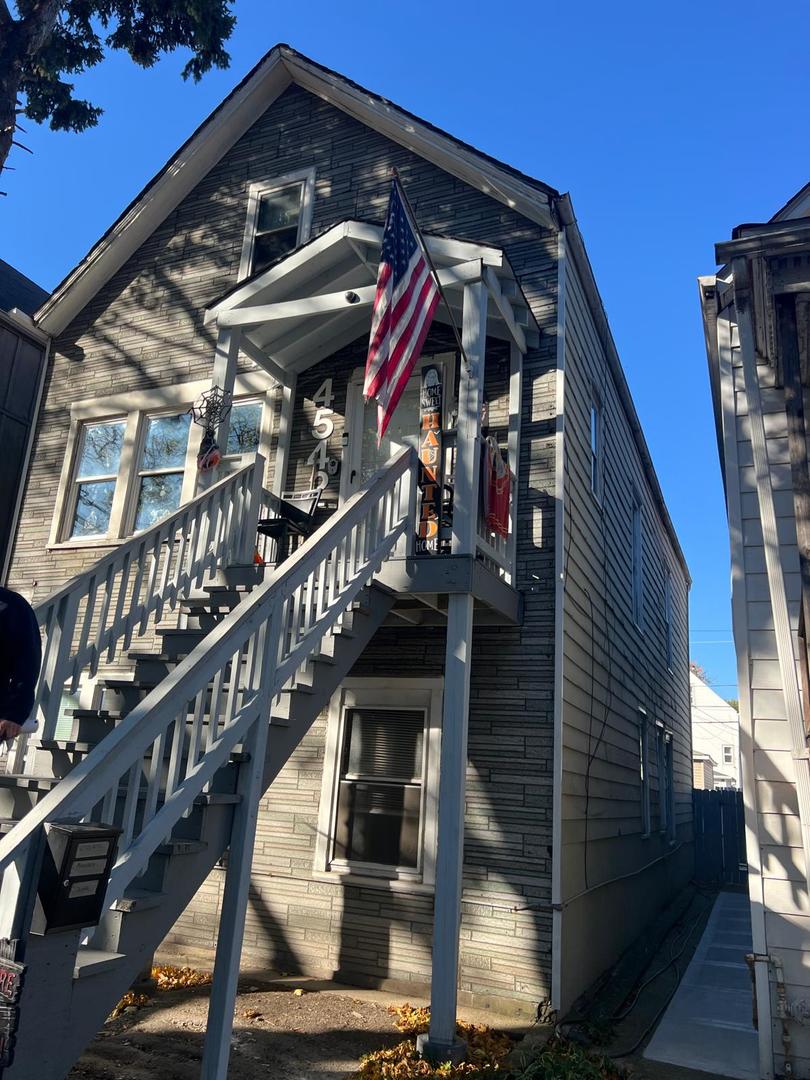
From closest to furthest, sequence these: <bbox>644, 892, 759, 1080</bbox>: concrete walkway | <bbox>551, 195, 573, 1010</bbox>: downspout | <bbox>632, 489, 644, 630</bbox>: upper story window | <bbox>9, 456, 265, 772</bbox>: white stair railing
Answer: <bbox>9, 456, 265, 772</bbox>: white stair railing → <bbox>644, 892, 759, 1080</bbox>: concrete walkway → <bbox>551, 195, 573, 1010</bbox>: downspout → <bbox>632, 489, 644, 630</bbox>: upper story window

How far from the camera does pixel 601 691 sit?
8.91 meters

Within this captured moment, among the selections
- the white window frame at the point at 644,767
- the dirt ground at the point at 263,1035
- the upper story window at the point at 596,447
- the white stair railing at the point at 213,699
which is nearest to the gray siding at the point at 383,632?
the dirt ground at the point at 263,1035

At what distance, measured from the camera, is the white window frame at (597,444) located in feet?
30.5

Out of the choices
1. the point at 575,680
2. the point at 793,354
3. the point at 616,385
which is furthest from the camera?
the point at 616,385

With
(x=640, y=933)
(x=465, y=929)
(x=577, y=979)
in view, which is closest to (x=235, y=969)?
(x=465, y=929)

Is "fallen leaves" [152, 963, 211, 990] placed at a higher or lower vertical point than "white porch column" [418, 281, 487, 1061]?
lower

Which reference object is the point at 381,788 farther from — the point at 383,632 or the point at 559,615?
the point at 559,615

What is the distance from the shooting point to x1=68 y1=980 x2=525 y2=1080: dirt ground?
480 cm

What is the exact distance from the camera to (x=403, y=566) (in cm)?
603

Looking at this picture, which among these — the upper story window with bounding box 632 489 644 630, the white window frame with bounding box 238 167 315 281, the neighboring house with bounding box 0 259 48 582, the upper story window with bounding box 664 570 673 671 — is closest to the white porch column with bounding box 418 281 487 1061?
the white window frame with bounding box 238 167 315 281

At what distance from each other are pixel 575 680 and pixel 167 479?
4.99 metres

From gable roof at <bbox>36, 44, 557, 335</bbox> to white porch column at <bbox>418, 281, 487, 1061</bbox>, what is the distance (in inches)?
101

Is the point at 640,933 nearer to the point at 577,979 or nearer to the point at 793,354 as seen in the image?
the point at 577,979

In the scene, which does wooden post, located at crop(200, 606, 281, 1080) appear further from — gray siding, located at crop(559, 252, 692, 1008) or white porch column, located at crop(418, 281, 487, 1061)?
gray siding, located at crop(559, 252, 692, 1008)
